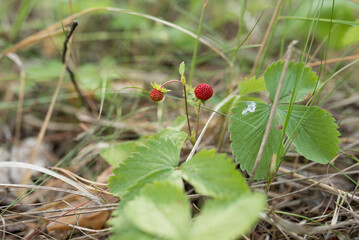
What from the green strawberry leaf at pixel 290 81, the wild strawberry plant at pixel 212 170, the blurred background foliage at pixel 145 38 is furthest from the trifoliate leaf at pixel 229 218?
the blurred background foliage at pixel 145 38

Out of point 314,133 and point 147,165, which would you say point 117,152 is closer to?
point 147,165

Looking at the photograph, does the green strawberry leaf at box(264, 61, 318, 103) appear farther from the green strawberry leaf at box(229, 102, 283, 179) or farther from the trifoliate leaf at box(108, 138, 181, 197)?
the trifoliate leaf at box(108, 138, 181, 197)

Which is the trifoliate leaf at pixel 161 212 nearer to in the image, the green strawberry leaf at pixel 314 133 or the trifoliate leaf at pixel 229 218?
the trifoliate leaf at pixel 229 218

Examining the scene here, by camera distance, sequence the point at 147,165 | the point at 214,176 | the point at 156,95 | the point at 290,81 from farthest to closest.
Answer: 1. the point at 290,81
2. the point at 156,95
3. the point at 147,165
4. the point at 214,176

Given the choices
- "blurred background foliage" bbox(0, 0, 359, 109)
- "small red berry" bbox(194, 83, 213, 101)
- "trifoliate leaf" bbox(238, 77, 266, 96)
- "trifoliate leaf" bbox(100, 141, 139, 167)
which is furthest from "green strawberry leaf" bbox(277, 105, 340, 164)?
"blurred background foliage" bbox(0, 0, 359, 109)

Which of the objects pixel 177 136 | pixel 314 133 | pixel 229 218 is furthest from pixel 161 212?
pixel 314 133

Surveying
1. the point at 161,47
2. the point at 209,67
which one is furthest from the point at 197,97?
the point at 161,47

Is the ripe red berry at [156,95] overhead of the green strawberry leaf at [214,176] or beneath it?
overhead

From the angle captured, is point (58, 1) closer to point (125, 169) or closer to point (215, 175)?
point (125, 169)
